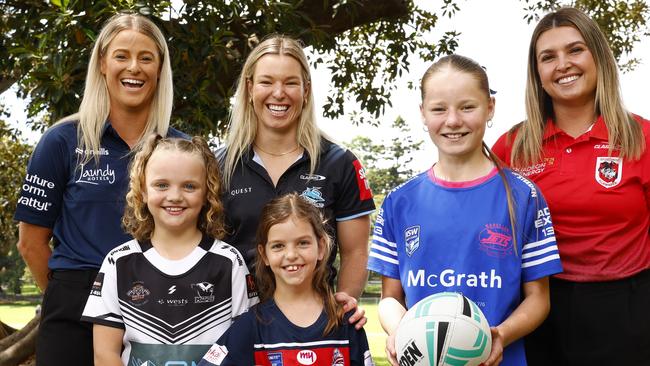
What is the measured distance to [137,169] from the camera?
3840mm

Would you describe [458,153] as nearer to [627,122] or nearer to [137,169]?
[627,122]

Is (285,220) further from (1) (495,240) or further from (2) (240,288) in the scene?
(1) (495,240)

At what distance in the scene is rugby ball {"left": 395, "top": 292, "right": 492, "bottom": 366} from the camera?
302cm

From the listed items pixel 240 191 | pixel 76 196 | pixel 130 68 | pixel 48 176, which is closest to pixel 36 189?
pixel 48 176

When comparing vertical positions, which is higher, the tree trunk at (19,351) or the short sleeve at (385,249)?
the short sleeve at (385,249)

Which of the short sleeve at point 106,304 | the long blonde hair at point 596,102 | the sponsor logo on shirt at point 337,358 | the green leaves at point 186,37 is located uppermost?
the green leaves at point 186,37

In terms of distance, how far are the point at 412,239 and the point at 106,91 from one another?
6.35 feet

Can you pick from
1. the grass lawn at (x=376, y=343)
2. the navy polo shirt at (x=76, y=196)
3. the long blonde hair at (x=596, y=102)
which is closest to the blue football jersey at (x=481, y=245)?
the long blonde hair at (x=596, y=102)

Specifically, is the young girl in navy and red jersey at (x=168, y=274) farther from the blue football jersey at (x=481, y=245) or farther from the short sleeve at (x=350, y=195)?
the blue football jersey at (x=481, y=245)

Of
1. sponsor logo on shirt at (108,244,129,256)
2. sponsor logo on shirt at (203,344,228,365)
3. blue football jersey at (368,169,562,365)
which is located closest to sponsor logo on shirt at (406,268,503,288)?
blue football jersey at (368,169,562,365)

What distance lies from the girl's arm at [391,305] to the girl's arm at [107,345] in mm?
1242

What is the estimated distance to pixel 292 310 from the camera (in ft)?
12.2

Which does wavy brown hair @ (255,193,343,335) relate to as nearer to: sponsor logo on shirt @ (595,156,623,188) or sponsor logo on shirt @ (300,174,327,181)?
sponsor logo on shirt @ (300,174,327,181)

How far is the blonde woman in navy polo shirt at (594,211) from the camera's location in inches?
145
